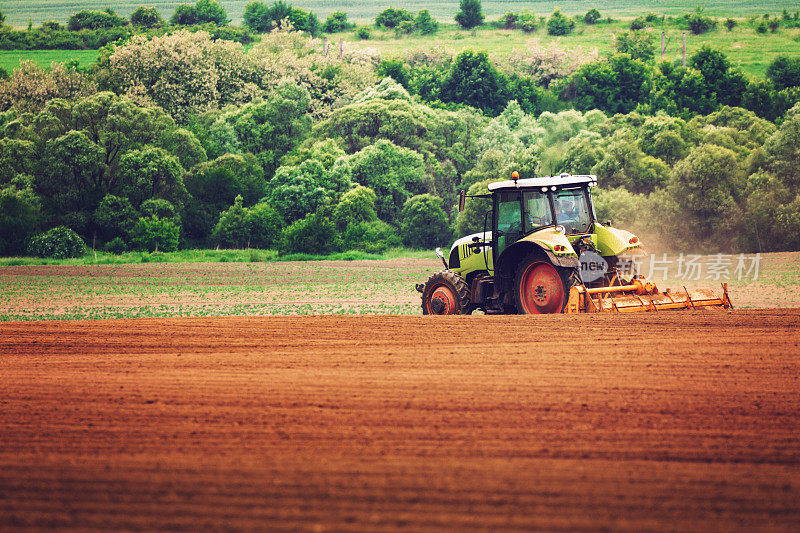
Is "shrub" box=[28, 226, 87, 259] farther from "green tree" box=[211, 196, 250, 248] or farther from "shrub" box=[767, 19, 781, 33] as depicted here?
"shrub" box=[767, 19, 781, 33]

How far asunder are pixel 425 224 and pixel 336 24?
1834 inches

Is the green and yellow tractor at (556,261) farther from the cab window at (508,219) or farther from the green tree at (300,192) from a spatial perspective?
the green tree at (300,192)

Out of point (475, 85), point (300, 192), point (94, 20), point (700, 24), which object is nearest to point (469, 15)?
point (700, 24)

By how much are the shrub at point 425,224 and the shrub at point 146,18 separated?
4305cm

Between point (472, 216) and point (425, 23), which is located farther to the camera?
point (425, 23)

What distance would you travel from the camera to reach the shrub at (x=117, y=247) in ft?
137

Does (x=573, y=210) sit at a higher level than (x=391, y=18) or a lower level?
lower

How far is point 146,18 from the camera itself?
75.2 meters

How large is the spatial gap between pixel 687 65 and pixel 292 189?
30.5 metres

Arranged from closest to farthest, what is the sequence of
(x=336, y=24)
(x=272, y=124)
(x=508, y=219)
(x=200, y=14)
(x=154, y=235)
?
(x=508, y=219), (x=154, y=235), (x=272, y=124), (x=200, y=14), (x=336, y=24)

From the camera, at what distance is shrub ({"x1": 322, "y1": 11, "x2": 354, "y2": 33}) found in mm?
83875

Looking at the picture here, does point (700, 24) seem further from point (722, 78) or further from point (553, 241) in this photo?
point (553, 241)

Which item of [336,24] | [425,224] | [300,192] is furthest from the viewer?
[336,24]

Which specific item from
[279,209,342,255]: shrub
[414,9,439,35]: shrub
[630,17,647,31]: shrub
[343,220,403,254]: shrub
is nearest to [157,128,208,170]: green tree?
[279,209,342,255]: shrub
